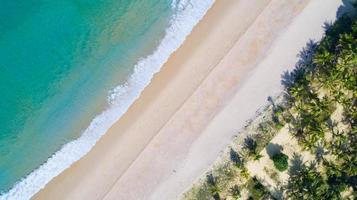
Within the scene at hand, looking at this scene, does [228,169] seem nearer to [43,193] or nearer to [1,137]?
[43,193]

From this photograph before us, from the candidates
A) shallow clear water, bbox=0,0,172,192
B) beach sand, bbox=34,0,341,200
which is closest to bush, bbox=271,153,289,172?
beach sand, bbox=34,0,341,200

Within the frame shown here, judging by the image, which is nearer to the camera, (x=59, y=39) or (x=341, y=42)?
(x=341, y=42)

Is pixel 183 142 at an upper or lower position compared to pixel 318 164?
upper

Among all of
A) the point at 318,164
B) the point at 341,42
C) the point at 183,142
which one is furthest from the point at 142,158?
the point at 341,42

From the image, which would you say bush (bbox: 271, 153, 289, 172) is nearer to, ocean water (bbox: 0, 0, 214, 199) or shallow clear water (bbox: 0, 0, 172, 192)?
ocean water (bbox: 0, 0, 214, 199)

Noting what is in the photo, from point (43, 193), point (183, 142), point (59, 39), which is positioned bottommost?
point (183, 142)

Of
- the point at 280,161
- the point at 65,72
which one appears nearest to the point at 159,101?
the point at 65,72

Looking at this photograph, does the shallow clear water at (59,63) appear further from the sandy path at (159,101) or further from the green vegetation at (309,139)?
the green vegetation at (309,139)

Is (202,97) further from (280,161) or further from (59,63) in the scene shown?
(59,63)
